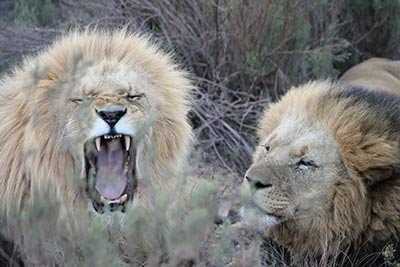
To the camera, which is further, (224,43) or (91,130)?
(224,43)

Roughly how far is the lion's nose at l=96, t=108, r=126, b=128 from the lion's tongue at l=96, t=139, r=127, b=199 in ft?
0.61

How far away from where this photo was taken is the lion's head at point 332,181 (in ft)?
11.6

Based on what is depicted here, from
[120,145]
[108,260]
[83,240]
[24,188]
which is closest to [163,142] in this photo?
[120,145]

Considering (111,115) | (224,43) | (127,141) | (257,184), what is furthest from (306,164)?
(224,43)

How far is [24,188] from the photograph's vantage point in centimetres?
348

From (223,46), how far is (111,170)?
2.40 metres

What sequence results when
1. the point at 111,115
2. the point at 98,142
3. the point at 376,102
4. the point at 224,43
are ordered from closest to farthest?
the point at 111,115 → the point at 98,142 → the point at 376,102 → the point at 224,43

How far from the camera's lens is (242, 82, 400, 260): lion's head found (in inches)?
139

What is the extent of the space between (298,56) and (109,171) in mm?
2732

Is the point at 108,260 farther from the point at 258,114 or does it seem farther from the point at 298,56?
the point at 298,56

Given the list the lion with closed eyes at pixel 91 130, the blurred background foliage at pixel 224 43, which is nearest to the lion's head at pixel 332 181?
the lion with closed eyes at pixel 91 130

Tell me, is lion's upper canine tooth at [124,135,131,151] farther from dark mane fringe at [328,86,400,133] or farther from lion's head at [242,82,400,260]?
dark mane fringe at [328,86,400,133]

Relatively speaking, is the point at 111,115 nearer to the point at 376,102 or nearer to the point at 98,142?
the point at 98,142

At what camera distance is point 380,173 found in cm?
354
